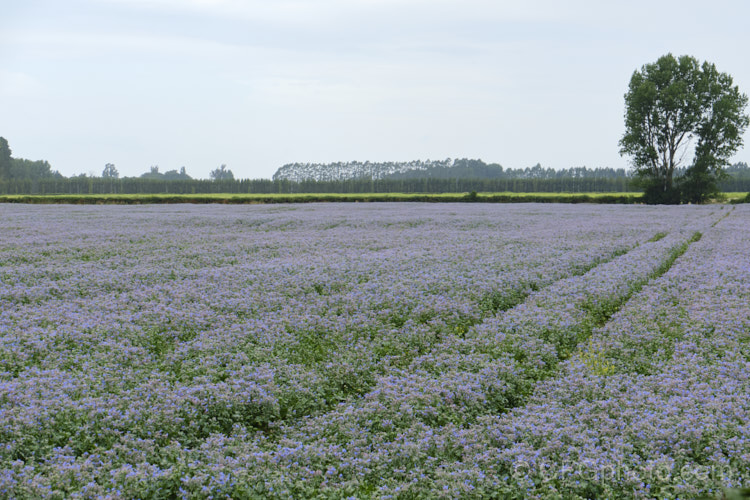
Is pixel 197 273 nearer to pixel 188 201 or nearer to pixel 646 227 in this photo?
pixel 646 227

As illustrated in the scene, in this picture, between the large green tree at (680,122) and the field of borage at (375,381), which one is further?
the large green tree at (680,122)

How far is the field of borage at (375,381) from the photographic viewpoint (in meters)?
5.45

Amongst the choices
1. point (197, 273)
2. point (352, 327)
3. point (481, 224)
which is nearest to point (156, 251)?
point (197, 273)

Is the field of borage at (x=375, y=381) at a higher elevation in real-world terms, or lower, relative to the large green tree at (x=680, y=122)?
lower

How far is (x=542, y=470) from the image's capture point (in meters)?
5.42

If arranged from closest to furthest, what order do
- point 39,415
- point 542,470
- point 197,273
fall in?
point 542,470, point 39,415, point 197,273

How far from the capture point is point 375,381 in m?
8.37

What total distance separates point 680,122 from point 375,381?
80122 millimetres

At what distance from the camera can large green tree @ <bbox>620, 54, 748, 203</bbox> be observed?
7362 cm

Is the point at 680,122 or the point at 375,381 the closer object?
the point at 375,381

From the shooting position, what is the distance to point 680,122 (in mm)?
75062

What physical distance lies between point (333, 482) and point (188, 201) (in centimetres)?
8473

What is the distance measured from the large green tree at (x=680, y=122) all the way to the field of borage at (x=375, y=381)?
214ft

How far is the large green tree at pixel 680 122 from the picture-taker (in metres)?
73.6
